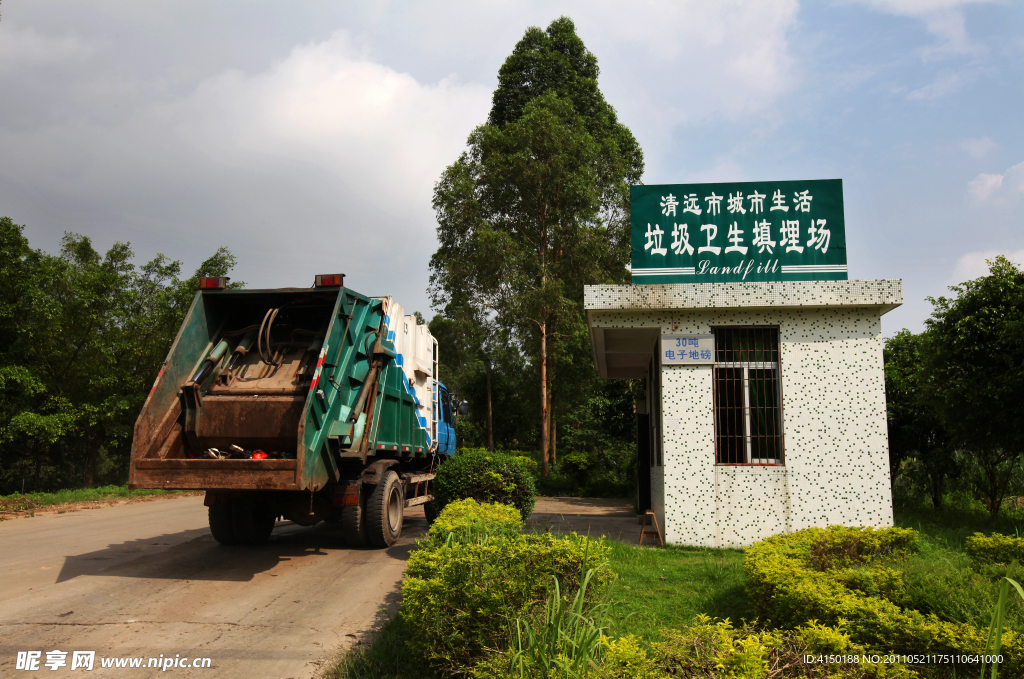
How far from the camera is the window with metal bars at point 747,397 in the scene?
27.1ft

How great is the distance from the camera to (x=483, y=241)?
20406 mm

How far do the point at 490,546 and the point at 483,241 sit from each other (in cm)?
1705

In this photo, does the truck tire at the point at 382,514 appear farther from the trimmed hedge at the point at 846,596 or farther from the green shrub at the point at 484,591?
the trimmed hedge at the point at 846,596

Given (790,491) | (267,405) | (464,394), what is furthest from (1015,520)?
(464,394)

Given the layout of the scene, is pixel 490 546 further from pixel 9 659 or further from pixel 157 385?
pixel 157 385

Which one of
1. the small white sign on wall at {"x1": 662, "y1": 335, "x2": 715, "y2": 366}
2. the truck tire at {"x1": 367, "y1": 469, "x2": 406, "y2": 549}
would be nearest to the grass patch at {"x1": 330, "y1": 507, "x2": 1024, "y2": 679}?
the small white sign on wall at {"x1": 662, "y1": 335, "x2": 715, "y2": 366}

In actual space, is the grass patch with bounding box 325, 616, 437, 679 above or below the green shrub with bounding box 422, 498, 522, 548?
below

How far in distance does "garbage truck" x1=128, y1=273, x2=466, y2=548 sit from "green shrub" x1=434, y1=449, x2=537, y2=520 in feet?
2.53

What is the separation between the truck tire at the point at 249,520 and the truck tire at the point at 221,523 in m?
0.05

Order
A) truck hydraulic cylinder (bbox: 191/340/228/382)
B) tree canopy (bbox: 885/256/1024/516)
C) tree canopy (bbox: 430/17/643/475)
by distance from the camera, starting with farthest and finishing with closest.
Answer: tree canopy (bbox: 430/17/643/475) < tree canopy (bbox: 885/256/1024/516) < truck hydraulic cylinder (bbox: 191/340/228/382)

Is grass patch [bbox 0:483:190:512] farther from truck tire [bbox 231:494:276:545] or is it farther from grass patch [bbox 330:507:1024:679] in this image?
grass patch [bbox 330:507:1024:679]

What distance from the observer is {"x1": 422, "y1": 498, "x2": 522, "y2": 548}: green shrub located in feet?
15.2

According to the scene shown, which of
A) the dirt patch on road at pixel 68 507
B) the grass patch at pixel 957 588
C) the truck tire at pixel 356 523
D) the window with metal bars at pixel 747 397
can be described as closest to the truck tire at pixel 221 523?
the truck tire at pixel 356 523

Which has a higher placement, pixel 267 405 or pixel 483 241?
pixel 483 241
